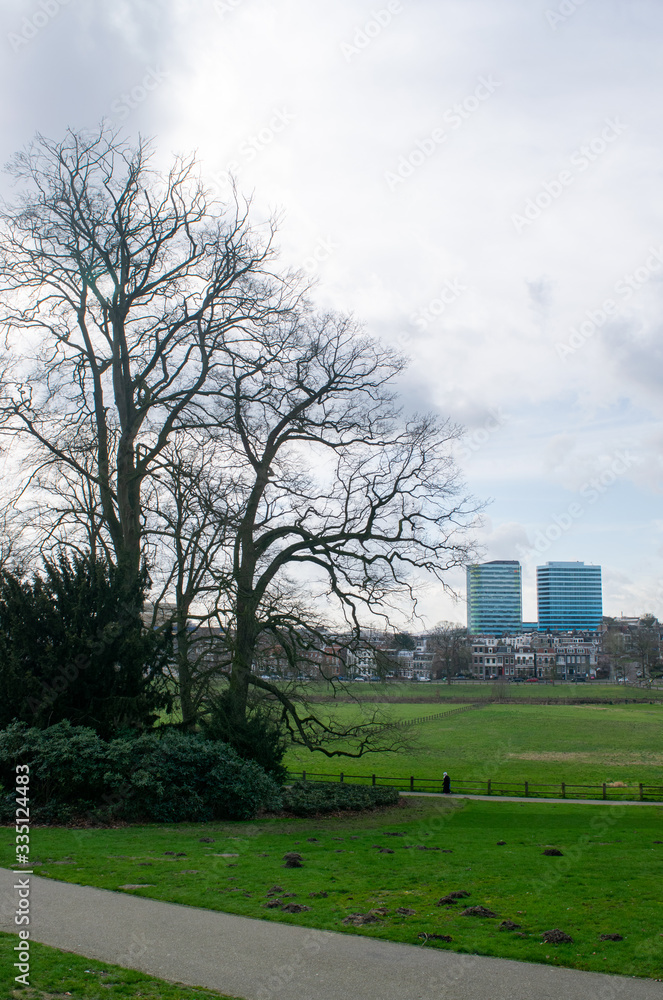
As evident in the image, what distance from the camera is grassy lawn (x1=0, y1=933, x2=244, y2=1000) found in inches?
283

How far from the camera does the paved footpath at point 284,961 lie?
7.78 metres

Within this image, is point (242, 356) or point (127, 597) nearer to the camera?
point (127, 597)

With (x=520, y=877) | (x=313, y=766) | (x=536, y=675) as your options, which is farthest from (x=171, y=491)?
(x=536, y=675)

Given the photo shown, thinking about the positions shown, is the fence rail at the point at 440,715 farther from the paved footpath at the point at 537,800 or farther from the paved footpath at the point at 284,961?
the paved footpath at the point at 284,961

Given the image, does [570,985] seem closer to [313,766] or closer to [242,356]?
[242,356]

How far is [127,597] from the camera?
21625 millimetres

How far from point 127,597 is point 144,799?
18.2 feet

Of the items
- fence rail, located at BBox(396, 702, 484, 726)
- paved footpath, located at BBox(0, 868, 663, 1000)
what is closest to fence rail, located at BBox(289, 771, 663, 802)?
paved footpath, located at BBox(0, 868, 663, 1000)

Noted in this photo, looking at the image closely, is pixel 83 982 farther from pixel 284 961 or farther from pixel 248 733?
pixel 248 733

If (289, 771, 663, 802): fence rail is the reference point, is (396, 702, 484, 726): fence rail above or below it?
below

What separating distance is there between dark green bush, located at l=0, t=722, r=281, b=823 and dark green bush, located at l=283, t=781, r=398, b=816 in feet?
7.75

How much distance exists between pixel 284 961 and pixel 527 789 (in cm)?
2666

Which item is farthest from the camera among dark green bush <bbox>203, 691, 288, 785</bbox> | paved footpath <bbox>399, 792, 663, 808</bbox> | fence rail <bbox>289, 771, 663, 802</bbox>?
fence rail <bbox>289, 771, 663, 802</bbox>

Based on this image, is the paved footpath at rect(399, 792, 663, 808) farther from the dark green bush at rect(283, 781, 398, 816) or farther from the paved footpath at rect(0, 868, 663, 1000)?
the paved footpath at rect(0, 868, 663, 1000)
